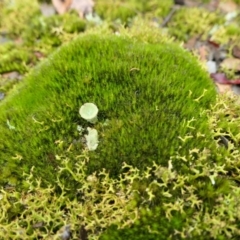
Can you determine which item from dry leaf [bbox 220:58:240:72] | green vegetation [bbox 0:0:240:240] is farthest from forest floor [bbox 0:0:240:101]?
green vegetation [bbox 0:0:240:240]

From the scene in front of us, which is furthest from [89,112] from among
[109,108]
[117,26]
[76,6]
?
[76,6]

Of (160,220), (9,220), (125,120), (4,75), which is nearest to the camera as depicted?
(160,220)

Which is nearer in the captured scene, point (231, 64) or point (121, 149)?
point (121, 149)

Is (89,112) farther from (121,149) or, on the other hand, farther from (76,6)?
(76,6)

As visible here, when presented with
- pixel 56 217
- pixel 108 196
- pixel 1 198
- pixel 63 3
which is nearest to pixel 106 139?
pixel 108 196

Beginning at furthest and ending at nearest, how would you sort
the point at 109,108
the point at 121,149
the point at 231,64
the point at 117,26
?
the point at 117,26, the point at 231,64, the point at 109,108, the point at 121,149

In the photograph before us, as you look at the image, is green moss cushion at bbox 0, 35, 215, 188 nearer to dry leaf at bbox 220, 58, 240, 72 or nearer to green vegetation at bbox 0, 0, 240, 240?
green vegetation at bbox 0, 0, 240, 240

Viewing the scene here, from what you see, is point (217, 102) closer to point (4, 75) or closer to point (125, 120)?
point (125, 120)
